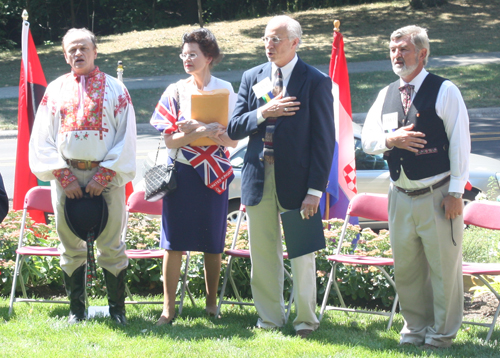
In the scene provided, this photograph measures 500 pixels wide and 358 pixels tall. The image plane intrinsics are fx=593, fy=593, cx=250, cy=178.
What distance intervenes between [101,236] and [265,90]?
1550 mm

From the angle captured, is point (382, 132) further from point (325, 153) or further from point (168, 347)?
point (168, 347)

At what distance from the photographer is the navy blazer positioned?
3855mm

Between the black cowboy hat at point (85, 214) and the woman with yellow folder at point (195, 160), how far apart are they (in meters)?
0.46

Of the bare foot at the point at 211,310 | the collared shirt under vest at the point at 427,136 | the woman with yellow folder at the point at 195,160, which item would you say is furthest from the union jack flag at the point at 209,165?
the collared shirt under vest at the point at 427,136

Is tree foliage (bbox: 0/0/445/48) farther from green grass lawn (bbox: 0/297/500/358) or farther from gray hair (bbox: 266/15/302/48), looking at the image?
green grass lawn (bbox: 0/297/500/358)

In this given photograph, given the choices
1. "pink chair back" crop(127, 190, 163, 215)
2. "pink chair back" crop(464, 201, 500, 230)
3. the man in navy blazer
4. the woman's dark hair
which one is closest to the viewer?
the man in navy blazer

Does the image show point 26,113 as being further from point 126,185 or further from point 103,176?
point 103,176

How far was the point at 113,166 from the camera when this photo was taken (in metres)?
4.02

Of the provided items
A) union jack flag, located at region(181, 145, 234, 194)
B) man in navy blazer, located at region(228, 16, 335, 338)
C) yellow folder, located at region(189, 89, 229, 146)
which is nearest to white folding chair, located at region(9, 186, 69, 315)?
union jack flag, located at region(181, 145, 234, 194)

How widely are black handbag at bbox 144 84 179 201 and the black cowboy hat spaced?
1.08ft

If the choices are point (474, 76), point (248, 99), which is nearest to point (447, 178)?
point (248, 99)

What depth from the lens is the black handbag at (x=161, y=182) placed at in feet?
13.6

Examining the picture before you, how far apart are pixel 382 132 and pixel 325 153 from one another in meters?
0.39

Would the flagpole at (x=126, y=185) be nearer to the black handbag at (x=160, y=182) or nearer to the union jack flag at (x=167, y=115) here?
the union jack flag at (x=167, y=115)
